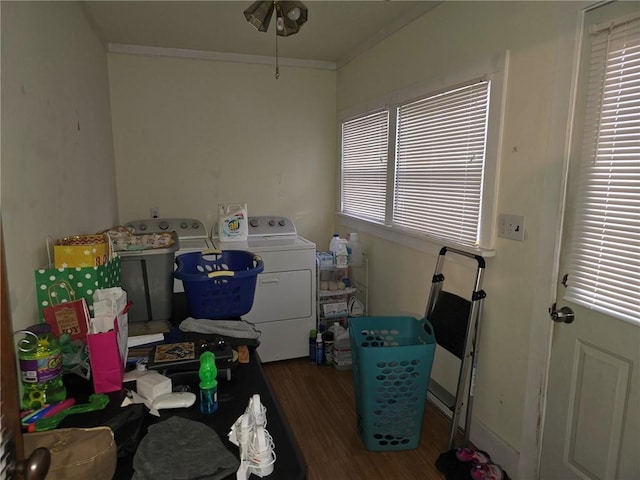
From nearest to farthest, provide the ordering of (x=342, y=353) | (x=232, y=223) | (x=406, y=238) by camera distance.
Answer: (x=406, y=238), (x=342, y=353), (x=232, y=223)

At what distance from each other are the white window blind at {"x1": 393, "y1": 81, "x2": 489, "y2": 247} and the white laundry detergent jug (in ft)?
3.97

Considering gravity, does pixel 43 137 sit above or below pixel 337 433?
above

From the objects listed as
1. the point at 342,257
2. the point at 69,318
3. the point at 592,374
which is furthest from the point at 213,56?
the point at 592,374

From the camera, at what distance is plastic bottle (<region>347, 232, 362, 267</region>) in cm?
318

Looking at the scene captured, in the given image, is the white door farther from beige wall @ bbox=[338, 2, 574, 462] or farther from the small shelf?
the small shelf

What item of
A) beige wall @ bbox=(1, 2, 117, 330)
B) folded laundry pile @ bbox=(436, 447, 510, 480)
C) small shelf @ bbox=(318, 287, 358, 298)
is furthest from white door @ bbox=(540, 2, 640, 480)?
beige wall @ bbox=(1, 2, 117, 330)

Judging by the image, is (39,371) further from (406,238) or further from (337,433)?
(406,238)

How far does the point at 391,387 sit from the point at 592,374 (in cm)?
85

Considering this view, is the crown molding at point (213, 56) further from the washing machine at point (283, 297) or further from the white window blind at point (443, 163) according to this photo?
the washing machine at point (283, 297)

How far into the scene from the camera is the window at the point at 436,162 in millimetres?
1897

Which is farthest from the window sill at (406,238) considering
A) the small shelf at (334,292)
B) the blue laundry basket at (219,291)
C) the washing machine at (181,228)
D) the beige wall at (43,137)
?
the beige wall at (43,137)

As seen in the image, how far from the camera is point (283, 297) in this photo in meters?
2.94

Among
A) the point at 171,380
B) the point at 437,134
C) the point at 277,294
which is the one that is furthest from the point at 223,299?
the point at 437,134

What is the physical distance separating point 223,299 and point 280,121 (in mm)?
2285
